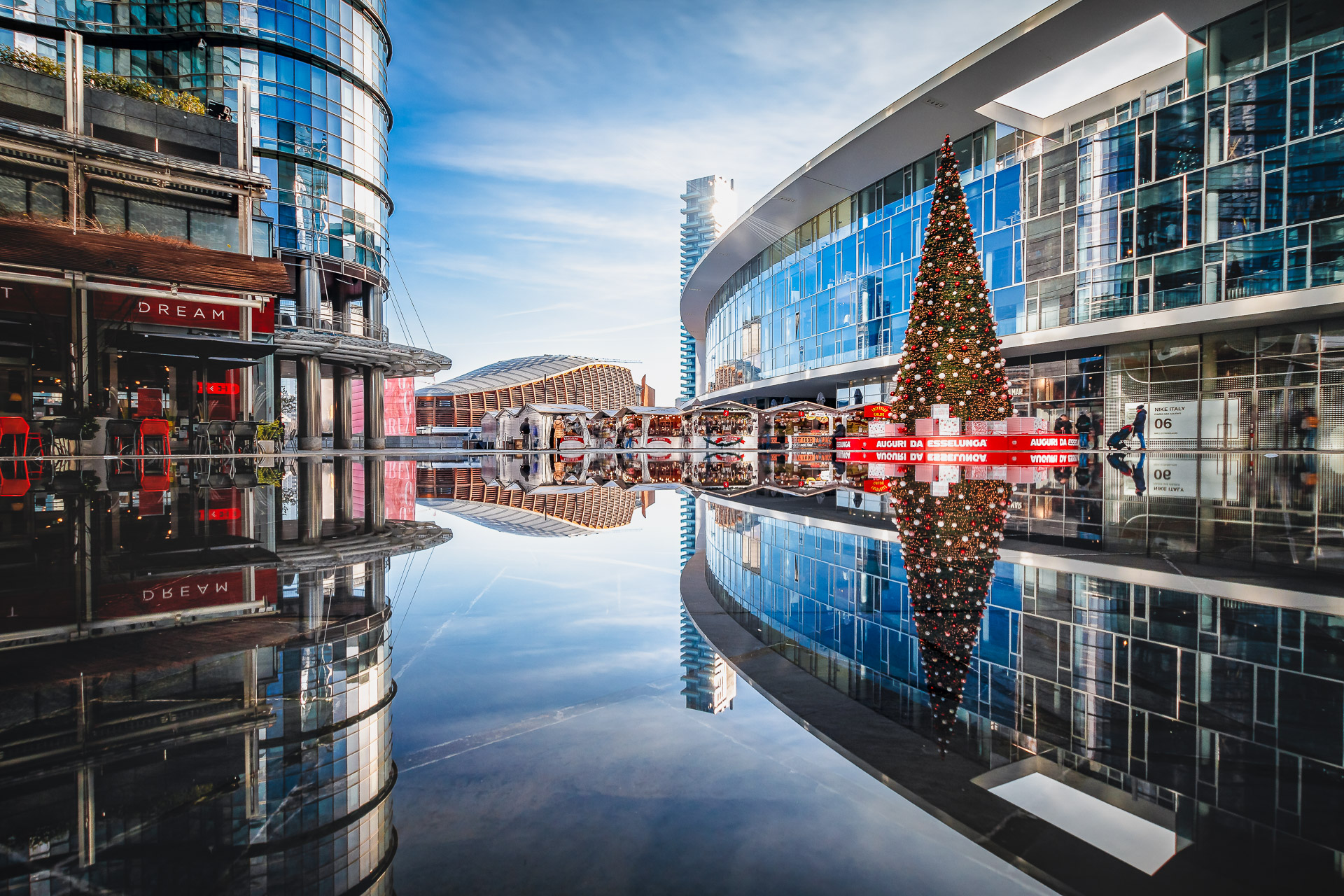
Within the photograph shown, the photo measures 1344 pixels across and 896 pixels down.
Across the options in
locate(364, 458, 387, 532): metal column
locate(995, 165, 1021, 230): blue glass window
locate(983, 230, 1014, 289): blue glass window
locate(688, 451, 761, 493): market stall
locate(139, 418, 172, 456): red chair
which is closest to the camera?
locate(364, 458, 387, 532): metal column

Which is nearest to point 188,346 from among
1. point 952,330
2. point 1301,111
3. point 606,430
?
point 952,330

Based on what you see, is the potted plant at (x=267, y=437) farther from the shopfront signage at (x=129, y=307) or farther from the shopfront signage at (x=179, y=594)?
the shopfront signage at (x=179, y=594)

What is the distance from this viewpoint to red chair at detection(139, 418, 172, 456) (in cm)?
1941

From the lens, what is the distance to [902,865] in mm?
1132

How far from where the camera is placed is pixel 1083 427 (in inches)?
1040

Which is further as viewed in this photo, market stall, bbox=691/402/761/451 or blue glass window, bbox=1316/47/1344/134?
market stall, bbox=691/402/761/451

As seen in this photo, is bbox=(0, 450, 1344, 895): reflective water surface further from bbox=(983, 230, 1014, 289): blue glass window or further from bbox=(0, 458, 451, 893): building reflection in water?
bbox=(983, 230, 1014, 289): blue glass window

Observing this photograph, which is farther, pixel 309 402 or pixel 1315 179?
pixel 309 402

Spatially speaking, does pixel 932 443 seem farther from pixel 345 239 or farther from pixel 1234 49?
pixel 345 239

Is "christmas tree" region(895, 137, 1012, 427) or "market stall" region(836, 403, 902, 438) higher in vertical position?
"christmas tree" region(895, 137, 1012, 427)

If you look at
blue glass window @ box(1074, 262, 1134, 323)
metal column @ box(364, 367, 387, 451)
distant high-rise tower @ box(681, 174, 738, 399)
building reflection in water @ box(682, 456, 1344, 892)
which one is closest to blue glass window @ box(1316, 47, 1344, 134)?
blue glass window @ box(1074, 262, 1134, 323)

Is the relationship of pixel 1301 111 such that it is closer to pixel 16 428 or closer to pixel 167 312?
pixel 167 312

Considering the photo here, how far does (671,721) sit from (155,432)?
23087 mm

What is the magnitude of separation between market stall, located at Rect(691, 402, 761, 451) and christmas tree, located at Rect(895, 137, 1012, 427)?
1809cm
